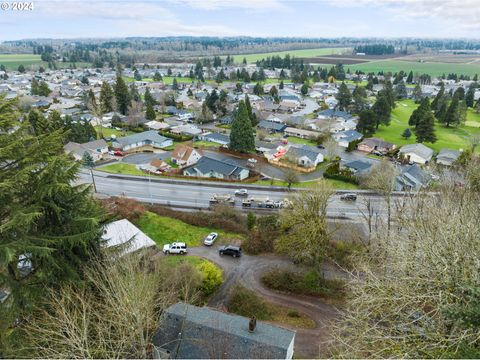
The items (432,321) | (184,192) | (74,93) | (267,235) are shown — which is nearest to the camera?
(432,321)

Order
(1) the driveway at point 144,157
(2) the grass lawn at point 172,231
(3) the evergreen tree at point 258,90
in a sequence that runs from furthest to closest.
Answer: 1. (3) the evergreen tree at point 258,90
2. (1) the driveway at point 144,157
3. (2) the grass lawn at point 172,231

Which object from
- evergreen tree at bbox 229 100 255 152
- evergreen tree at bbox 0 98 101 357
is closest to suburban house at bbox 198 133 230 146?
evergreen tree at bbox 229 100 255 152

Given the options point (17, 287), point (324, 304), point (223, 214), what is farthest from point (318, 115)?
point (17, 287)

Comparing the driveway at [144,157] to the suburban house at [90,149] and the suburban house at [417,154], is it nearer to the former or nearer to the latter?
the suburban house at [90,149]

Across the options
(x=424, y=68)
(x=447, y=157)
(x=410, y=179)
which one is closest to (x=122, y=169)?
(x=410, y=179)

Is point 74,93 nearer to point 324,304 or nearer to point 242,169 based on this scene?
point 242,169

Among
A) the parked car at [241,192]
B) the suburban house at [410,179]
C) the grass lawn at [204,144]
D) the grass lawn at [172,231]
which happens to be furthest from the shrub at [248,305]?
the grass lawn at [204,144]

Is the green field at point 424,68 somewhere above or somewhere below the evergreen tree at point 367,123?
above
